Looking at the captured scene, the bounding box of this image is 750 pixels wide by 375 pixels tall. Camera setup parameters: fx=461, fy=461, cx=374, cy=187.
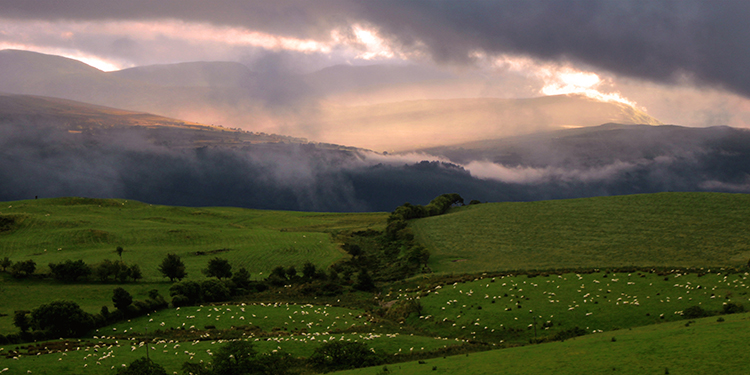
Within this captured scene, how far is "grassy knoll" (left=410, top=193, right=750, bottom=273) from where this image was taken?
82.0 m

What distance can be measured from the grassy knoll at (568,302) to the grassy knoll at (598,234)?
20971 mm

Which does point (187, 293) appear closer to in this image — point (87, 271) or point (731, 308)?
point (87, 271)

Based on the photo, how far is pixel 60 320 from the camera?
45.8 meters

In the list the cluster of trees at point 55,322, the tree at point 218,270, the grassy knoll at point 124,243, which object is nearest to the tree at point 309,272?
the grassy knoll at point 124,243

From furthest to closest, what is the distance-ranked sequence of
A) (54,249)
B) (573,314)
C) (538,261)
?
(54,249) → (538,261) → (573,314)

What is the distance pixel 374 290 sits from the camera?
79.9m

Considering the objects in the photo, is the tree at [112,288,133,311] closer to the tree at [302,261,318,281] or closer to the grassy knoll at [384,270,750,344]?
the tree at [302,261,318,281]

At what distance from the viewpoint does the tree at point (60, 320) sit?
45500 millimetres

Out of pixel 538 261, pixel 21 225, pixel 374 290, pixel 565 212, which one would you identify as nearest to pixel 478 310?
pixel 374 290

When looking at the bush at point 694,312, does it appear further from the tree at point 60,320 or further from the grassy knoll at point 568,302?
the tree at point 60,320

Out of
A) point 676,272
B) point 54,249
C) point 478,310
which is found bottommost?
point 54,249

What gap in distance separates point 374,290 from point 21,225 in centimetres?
11090

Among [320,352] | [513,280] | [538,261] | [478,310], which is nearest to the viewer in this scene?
[320,352]

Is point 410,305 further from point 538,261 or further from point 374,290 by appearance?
point 538,261
